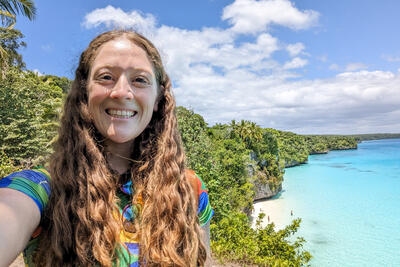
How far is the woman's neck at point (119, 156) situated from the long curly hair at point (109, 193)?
0.04m

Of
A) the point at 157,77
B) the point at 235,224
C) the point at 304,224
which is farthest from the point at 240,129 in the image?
the point at 157,77

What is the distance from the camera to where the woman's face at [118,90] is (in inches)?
50.4

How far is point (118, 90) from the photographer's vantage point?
1.27 meters

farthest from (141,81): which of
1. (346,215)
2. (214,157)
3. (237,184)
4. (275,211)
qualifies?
(346,215)

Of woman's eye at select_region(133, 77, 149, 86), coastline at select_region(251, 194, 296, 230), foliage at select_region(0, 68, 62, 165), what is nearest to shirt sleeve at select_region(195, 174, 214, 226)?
woman's eye at select_region(133, 77, 149, 86)

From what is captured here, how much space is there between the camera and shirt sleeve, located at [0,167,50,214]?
101 cm

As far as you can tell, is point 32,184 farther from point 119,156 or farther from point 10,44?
point 10,44

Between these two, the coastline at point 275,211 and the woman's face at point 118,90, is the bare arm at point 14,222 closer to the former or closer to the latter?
the woman's face at point 118,90

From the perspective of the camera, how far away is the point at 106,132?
1302 mm

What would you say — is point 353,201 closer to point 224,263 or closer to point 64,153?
point 224,263

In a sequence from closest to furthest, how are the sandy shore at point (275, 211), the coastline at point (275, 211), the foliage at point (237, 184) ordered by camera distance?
the foliage at point (237, 184), the coastline at point (275, 211), the sandy shore at point (275, 211)

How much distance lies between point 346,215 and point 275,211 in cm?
1011

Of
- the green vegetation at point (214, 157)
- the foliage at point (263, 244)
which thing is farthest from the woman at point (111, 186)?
the foliage at point (263, 244)

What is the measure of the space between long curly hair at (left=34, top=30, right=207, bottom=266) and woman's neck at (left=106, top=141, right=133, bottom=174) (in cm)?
4
